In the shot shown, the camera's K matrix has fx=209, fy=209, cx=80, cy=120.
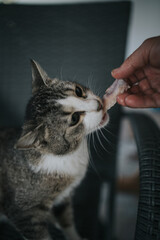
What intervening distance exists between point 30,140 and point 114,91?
35cm

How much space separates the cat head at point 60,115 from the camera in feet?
2.61

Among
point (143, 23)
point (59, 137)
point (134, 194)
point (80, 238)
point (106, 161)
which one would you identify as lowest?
point (134, 194)

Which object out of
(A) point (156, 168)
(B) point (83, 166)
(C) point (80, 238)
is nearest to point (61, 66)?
(B) point (83, 166)

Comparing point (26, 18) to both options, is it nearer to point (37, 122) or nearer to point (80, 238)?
point (37, 122)

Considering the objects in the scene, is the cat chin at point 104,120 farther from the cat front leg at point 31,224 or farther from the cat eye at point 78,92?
the cat front leg at point 31,224

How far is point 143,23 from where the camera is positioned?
31.5 inches

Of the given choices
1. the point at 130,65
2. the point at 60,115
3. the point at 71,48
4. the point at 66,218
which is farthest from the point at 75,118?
the point at 66,218

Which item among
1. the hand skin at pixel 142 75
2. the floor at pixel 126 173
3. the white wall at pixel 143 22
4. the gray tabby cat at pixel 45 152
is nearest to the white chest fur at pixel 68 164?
→ the gray tabby cat at pixel 45 152

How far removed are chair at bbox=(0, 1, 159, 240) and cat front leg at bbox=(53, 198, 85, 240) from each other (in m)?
0.05

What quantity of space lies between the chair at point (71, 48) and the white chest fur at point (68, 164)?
5.1 inches

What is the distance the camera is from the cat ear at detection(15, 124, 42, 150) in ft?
2.24

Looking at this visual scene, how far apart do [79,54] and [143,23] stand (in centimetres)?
34

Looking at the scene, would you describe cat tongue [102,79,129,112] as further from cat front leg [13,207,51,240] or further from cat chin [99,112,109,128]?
cat front leg [13,207,51,240]

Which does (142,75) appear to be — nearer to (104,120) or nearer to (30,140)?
(104,120)
